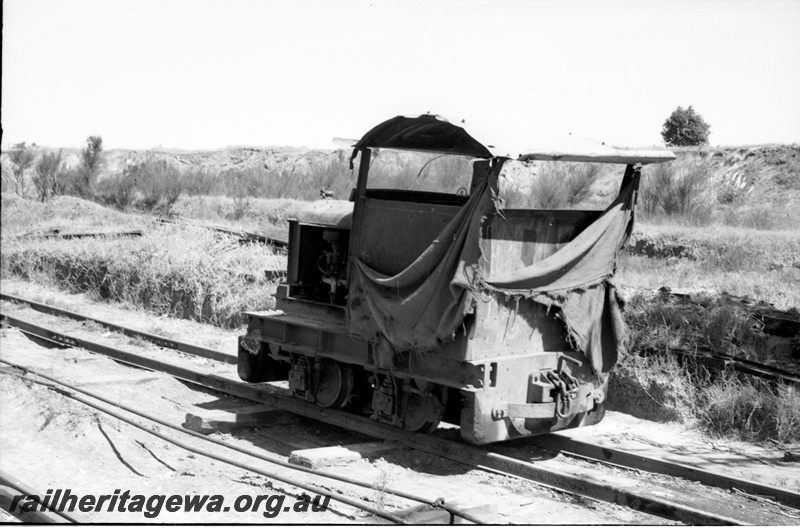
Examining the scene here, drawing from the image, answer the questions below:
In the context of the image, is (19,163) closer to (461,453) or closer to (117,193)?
(117,193)

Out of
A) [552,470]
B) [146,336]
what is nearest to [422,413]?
[552,470]

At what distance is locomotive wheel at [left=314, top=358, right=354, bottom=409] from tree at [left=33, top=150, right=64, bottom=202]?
938 inches

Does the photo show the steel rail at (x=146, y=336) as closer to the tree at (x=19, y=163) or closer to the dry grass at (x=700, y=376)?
the dry grass at (x=700, y=376)

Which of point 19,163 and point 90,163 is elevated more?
point 90,163

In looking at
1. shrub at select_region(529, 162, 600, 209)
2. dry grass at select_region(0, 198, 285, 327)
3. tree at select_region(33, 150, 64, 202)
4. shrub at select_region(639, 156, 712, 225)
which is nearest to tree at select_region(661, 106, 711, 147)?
shrub at select_region(639, 156, 712, 225)

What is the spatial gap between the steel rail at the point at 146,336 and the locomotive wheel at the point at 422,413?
178 inches

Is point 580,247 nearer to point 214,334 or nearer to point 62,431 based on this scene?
point 62,431

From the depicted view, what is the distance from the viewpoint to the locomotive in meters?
7.28

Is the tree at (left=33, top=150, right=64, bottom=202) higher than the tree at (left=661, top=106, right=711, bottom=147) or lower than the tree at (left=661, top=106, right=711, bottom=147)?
lower

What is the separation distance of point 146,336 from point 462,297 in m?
8.22

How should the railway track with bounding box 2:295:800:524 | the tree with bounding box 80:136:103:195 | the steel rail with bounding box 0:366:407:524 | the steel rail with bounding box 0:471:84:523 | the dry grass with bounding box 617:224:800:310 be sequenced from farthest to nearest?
the tree with bounding box 80:136:103:195 < the dry grass with bounding box 617:224:800:310 < the railway track with bounding box 2:295:800:524 < the steel rail with bounding box 0:366:407:524 < the steel rail with bounding box 0:471:84:523

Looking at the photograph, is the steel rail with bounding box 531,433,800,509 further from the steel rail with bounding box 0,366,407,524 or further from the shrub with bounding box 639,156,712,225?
the shrub with bounding box 639,156,712,225

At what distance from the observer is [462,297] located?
7.14 meters

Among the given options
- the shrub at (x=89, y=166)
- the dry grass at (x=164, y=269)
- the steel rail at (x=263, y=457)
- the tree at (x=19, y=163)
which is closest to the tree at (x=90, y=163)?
the shrub at (x=89, y=166)
